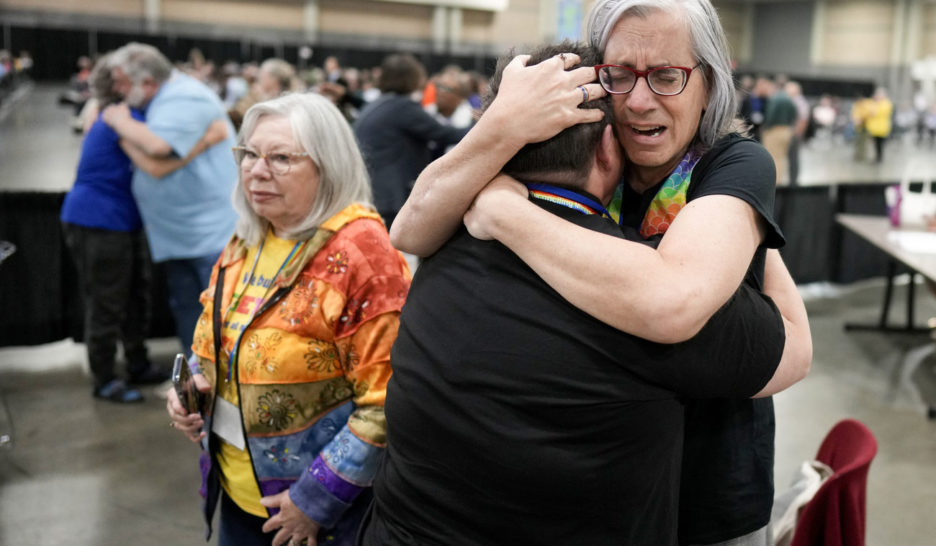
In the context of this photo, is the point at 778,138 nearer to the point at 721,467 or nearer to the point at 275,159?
the point at 275,159

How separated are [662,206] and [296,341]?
0.77m

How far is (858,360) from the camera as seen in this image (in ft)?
17.4

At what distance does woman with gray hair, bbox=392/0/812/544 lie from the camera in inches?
37.8

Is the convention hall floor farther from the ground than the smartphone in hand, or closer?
closer

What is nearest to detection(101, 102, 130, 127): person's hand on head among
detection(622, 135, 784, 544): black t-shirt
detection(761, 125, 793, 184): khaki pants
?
detection(622, 135, 784, 544): black t-shirt

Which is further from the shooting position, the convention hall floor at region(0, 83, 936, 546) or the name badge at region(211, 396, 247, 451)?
the convention hall floor at region(0, 83, 936, 546)

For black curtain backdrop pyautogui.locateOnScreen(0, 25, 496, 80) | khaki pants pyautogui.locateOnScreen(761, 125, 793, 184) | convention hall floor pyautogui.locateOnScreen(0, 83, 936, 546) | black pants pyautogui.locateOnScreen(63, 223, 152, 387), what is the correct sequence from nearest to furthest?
1. convention hall floor pyautogui.locateOnScreen(0, 83, 936, 546)
2. black pants pyautogui.locateOnScreen(63, 223, 152, 387)
3. khaki pants pyautogui.locateOnScreen(761, 125, 793, 184)
4. black curtain backdrop pyautogui.locateOnScreen(0, 25, 496, 80)

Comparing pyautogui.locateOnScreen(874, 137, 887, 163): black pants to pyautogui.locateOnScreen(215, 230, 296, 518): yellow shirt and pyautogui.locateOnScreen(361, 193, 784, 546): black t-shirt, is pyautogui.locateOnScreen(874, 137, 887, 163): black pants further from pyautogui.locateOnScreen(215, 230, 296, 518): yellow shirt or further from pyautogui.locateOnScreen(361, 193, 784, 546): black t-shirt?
pyautogui.locateOnScreen(361, 193, 784, 546): black t-shirt

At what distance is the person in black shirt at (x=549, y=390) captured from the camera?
991mm

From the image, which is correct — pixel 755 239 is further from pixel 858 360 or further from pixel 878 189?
pixel 878 189

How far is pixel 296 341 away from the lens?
63.3 inches

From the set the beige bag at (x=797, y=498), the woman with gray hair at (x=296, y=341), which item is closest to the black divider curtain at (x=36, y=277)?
the woman with gray hair at (x=296, y=341)

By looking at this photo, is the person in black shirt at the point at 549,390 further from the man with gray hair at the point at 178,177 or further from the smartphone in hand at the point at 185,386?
the man with gray hair at the point at 178,177

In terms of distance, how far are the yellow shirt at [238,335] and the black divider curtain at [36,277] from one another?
3.36m
